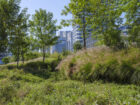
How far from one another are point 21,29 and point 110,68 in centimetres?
860

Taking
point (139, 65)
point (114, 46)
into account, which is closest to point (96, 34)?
point (114, 46)

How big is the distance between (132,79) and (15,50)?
9906 millimetres

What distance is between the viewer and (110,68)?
4191 millimetres

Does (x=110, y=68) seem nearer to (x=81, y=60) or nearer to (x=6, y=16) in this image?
(x=81, y=60)

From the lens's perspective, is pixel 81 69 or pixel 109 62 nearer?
pixel 109 62

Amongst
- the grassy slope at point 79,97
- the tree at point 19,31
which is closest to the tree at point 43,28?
the tree at point 19,31

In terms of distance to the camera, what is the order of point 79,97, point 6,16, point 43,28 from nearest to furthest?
point 79,97 < point 6,16 < point 43,28

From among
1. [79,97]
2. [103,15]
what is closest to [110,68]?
[79,97]

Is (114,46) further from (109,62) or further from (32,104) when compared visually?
(32,104)

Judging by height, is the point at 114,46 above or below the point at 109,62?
above

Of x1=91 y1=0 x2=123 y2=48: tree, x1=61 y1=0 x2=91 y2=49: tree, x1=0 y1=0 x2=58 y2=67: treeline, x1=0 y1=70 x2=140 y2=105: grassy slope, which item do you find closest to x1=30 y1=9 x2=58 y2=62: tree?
x1=0 y1=0 x2=58 y2=67: treeline

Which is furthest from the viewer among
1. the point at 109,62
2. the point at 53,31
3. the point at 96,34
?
the point at 53,31

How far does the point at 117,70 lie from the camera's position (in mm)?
3996

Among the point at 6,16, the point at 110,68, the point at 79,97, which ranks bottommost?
the point at 79,97
